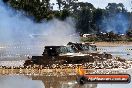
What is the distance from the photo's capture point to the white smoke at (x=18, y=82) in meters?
17.6

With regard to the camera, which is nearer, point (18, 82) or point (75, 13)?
point (18, 82)

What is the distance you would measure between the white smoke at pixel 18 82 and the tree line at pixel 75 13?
51172 millimetres

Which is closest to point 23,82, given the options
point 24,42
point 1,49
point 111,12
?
point 1,49

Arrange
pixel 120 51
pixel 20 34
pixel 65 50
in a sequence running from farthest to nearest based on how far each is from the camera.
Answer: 1. pixel 120 51
2. pixel 20 34
3. pixel 65 50

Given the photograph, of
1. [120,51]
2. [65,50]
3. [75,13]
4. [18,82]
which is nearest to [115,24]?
[75,13]

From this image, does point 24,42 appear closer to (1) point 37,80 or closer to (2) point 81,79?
(1) point 37,80

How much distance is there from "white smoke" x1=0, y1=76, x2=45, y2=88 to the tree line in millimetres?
51172

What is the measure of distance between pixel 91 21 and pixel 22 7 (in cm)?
7501

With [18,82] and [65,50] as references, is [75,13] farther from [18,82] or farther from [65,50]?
[18,82]

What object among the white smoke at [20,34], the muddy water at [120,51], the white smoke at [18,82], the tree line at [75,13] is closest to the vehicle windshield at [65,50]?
the white smoke at [18,82]

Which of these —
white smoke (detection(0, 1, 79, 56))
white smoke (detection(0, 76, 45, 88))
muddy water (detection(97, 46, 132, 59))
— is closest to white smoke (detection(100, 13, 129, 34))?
muddy water (detection(97, 46, 132, 59))

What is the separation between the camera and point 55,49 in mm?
27438

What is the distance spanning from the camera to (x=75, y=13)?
525 feet

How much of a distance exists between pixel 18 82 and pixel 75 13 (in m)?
142
